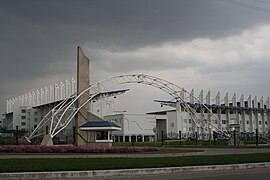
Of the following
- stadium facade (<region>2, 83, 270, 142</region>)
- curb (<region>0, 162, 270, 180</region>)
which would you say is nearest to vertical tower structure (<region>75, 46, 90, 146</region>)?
curb (<region>0, 162, 270, 180</region>)

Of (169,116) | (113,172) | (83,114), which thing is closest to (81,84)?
(83,114)

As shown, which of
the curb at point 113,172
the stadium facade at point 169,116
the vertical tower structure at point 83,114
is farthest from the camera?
the stadium facade at point 169,116

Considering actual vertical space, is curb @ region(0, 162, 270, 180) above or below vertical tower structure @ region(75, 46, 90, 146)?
below

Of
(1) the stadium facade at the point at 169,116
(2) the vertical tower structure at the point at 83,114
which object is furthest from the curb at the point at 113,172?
(1) the stadium facade at the point at 169,116

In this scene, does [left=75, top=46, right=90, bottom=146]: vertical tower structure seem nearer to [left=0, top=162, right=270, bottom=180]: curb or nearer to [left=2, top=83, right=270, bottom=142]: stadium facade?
[left=0, top=162, right=270, bottom=180]: curb

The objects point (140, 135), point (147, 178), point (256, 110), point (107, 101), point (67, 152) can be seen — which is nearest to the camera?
point (147, 178)

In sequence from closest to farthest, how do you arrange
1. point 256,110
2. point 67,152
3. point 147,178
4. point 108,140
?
point 147,178
point 67,152
point 108,140
point 256,110

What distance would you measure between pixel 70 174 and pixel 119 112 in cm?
9981

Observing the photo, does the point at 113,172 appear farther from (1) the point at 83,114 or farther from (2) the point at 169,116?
(2) the point at 169,116

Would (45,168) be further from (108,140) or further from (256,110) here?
(256,110)

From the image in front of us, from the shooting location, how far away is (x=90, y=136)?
41156mm

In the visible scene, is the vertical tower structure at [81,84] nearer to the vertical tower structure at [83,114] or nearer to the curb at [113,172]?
the vertical tower structure at [83,114]

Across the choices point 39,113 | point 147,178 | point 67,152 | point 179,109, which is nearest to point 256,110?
point 179,109

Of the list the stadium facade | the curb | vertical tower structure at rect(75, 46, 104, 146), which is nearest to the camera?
the curb
